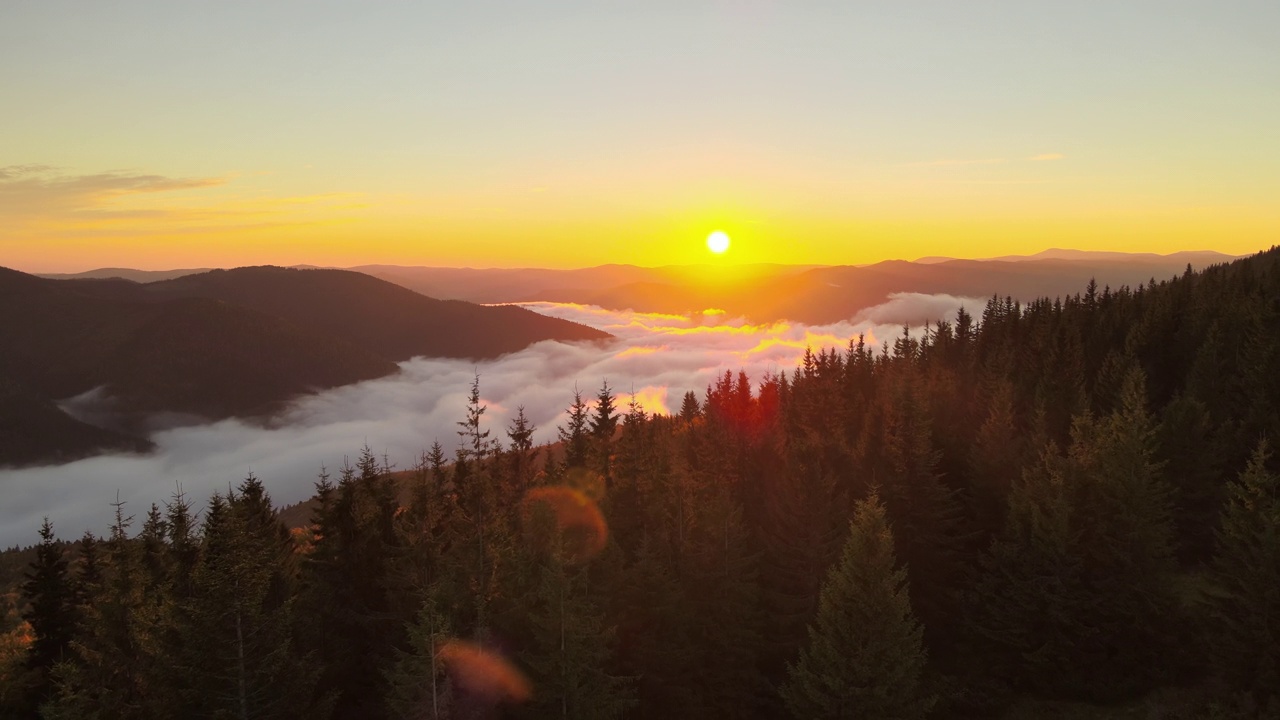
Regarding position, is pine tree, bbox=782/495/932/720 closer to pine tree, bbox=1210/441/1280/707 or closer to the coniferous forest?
the coniferous forest

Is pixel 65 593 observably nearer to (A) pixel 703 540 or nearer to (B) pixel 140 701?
(B) pixel 140 701

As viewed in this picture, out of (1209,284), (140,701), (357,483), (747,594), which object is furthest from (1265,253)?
(140,701)

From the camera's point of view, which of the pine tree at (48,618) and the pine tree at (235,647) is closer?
the pine tree at (235,647)

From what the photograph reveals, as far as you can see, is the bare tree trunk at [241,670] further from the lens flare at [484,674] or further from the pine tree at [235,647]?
the lens flare at [484,674]

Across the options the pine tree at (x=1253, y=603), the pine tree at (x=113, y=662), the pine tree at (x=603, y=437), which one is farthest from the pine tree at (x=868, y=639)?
the pine tree at (x=113, y=662)

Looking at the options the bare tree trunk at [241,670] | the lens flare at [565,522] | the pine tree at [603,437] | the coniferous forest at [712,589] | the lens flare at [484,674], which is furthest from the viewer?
the pine tree at [603,437]

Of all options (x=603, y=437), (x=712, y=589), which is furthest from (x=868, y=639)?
(x=603, y=437)
